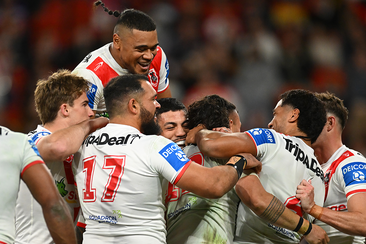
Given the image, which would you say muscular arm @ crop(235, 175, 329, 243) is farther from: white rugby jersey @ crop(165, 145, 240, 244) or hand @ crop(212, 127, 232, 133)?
hand @ crop(212, 127, 232, 133)

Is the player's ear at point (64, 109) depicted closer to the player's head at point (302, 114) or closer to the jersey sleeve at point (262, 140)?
the jersey sleeve at point (262, 140)

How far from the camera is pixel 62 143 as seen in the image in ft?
10.2

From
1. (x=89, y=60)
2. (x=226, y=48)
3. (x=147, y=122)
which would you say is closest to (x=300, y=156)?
(x=147, y=122)

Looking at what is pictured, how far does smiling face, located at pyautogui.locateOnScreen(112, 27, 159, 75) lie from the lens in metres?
4.49

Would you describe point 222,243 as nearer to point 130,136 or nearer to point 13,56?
point 130,136

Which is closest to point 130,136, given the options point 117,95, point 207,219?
point 117,95

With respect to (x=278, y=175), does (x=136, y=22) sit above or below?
above

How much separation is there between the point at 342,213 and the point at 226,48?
19.8 feet

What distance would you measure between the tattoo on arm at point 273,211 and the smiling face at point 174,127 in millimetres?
1086

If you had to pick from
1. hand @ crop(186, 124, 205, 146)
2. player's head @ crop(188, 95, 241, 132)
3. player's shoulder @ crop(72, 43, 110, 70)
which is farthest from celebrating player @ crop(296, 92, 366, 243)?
player's shoulder @ crop(72, 43, 110, 70)

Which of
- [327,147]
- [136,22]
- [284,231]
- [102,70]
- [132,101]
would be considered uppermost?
[136,22]

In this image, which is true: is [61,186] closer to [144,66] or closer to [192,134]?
[192,134]

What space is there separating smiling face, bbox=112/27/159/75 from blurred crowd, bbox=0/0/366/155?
4.00m

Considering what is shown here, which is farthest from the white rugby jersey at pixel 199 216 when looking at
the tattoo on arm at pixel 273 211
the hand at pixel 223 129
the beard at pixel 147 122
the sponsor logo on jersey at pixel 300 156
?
the sponsor logo on jersey at pixel 300 156
